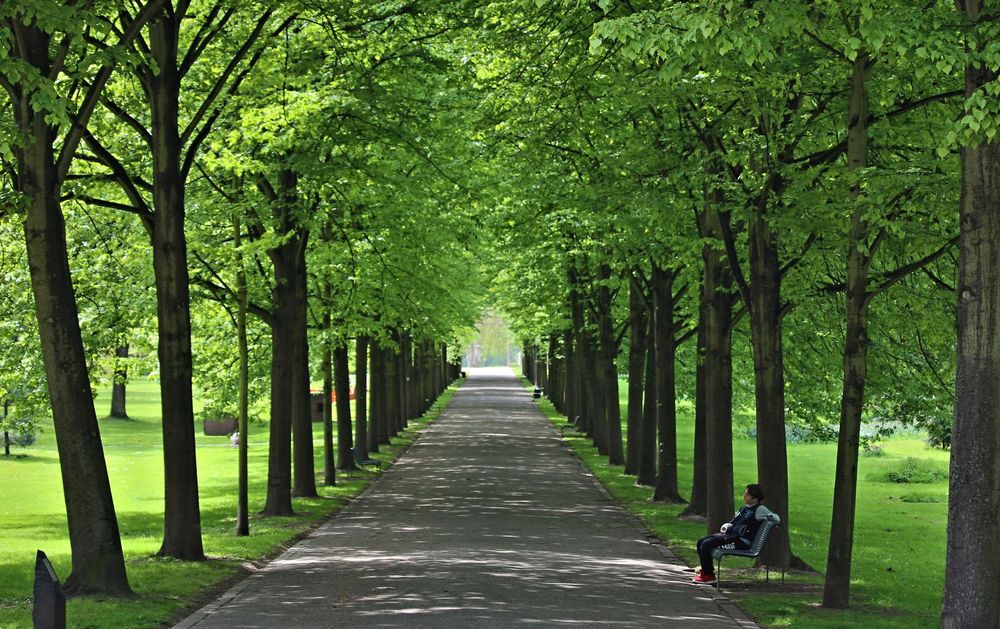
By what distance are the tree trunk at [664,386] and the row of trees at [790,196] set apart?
46mm

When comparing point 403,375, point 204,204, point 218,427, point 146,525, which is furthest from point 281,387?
point 218,427

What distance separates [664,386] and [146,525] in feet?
35.0

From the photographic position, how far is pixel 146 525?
Answer: 2520 cm

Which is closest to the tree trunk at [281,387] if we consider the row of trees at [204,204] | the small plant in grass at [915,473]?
the row of trees at [204,204]

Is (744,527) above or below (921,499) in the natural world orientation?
above

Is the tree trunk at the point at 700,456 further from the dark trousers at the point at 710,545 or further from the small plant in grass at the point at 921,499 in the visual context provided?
the small plant in grass at the point at 921,499

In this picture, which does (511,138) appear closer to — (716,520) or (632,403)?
(716,520)

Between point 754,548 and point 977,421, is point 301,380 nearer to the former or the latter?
point 754,548

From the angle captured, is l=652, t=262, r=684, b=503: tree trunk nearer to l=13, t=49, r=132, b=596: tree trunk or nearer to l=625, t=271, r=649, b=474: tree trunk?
l=625, t=271, r=649, b=474: tree trunk

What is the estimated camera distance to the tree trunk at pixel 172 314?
16.9 meters

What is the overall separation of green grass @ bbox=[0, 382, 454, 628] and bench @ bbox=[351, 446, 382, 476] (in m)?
0.48

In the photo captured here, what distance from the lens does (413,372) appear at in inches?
2450

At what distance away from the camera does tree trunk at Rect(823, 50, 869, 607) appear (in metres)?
14.0

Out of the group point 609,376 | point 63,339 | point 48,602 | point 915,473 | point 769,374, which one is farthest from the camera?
point 915,473
